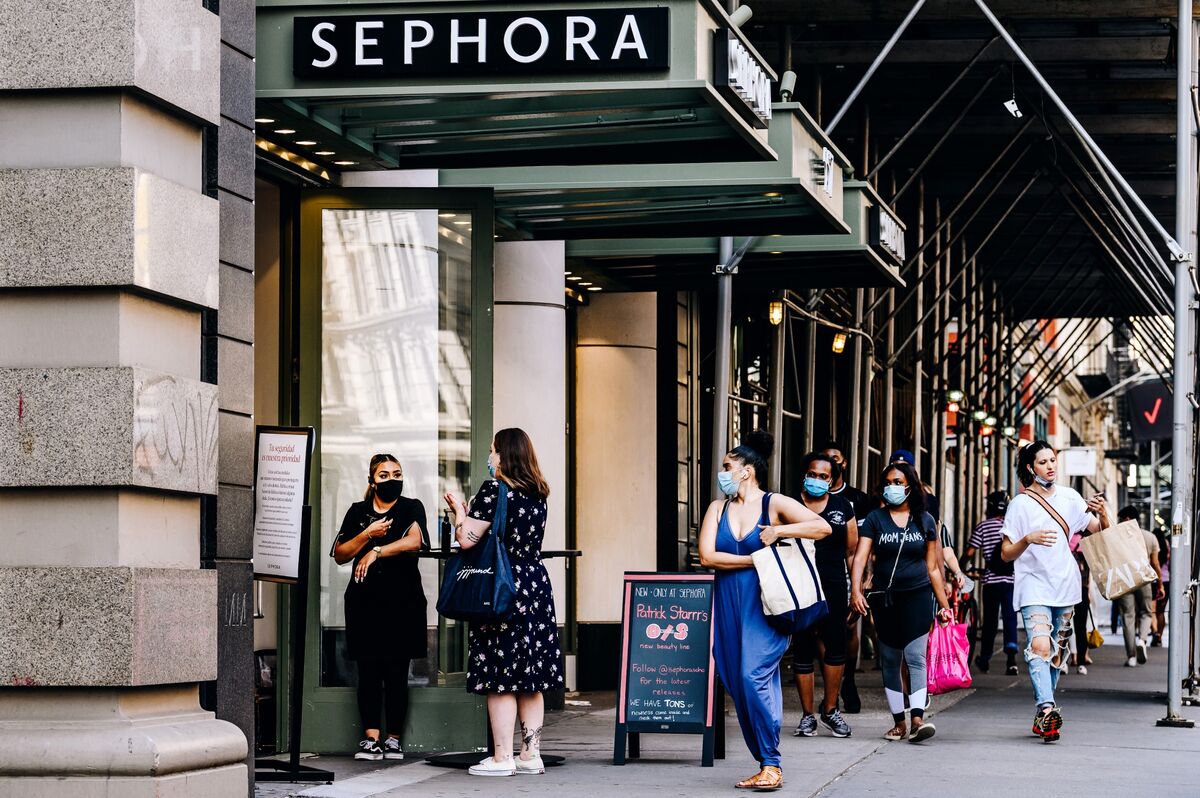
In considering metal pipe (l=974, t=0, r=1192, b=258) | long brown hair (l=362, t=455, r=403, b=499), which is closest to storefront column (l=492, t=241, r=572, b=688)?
long brown hair (l=362, t=455, r=403, b=499)

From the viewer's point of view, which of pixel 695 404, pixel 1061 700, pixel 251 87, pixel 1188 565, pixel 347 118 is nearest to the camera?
pixel 251 87

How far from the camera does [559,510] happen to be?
15.2 metres

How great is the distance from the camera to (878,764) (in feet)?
36.8

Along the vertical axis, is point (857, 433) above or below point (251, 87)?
below

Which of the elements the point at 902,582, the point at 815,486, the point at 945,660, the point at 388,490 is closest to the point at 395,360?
the point at 388,490

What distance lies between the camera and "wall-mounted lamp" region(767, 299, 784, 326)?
792 inches

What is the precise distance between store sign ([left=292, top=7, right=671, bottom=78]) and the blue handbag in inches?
87.6

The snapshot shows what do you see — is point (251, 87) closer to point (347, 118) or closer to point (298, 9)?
point (298, 9)

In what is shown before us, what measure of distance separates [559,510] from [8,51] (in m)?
7.67

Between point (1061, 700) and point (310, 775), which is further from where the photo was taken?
point (1061, 700)

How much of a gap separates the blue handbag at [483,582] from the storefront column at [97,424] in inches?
69.7

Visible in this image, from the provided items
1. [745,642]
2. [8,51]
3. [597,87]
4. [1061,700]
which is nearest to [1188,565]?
[1061,700]

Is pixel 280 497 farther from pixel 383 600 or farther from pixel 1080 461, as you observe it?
pixel 1080 461

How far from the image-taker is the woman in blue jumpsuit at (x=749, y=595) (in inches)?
390
